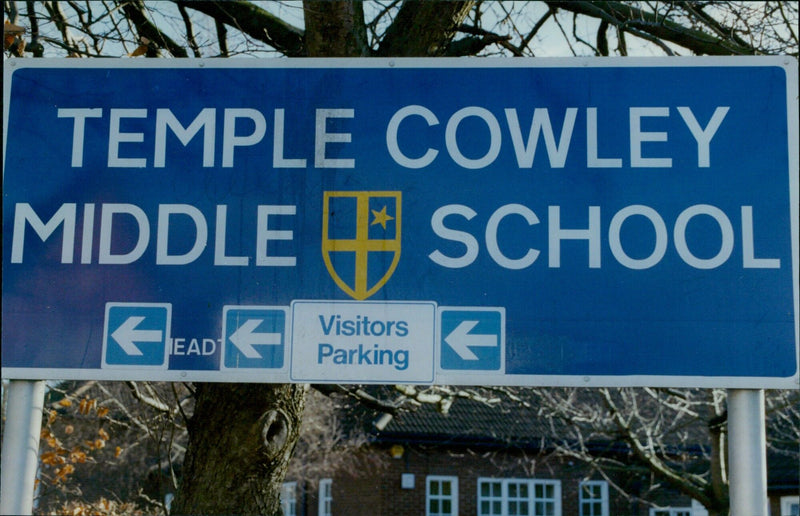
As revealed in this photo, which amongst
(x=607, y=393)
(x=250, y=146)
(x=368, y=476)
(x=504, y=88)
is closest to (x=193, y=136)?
(x=250, y=146)

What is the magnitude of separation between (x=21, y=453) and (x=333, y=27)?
3.55 meters

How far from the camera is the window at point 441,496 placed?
29234 mm

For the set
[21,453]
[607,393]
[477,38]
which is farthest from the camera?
[607,393]

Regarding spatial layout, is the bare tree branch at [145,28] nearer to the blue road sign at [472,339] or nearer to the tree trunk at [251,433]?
the tree trunk at [251,433]

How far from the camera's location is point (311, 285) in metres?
3.20

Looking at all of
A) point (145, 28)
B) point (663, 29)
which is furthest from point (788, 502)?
point (145, 28)

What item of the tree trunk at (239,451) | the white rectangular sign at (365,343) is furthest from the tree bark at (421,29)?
the white rectangular sign at (365,343)

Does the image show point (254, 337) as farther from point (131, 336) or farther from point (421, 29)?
point (421, 29)

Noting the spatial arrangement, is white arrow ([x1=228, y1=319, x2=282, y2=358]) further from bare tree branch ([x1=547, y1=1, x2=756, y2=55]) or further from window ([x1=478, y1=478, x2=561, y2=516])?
window ([x1=478, y1=478, x2=561, y2=516])

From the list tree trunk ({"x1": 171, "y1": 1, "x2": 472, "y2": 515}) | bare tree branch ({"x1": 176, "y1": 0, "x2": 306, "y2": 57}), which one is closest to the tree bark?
tree trunk ({"x1": 171, "y1": 1, "x2": 472, "y2": 515})

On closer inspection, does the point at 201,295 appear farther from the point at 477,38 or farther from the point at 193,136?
the point at 477,38

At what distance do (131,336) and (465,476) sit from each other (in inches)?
1072

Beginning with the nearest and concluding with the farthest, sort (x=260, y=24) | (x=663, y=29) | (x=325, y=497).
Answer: (x=663, y=29), (x=260, y=24), (x=325, y=497)

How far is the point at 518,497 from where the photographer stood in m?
29.4
